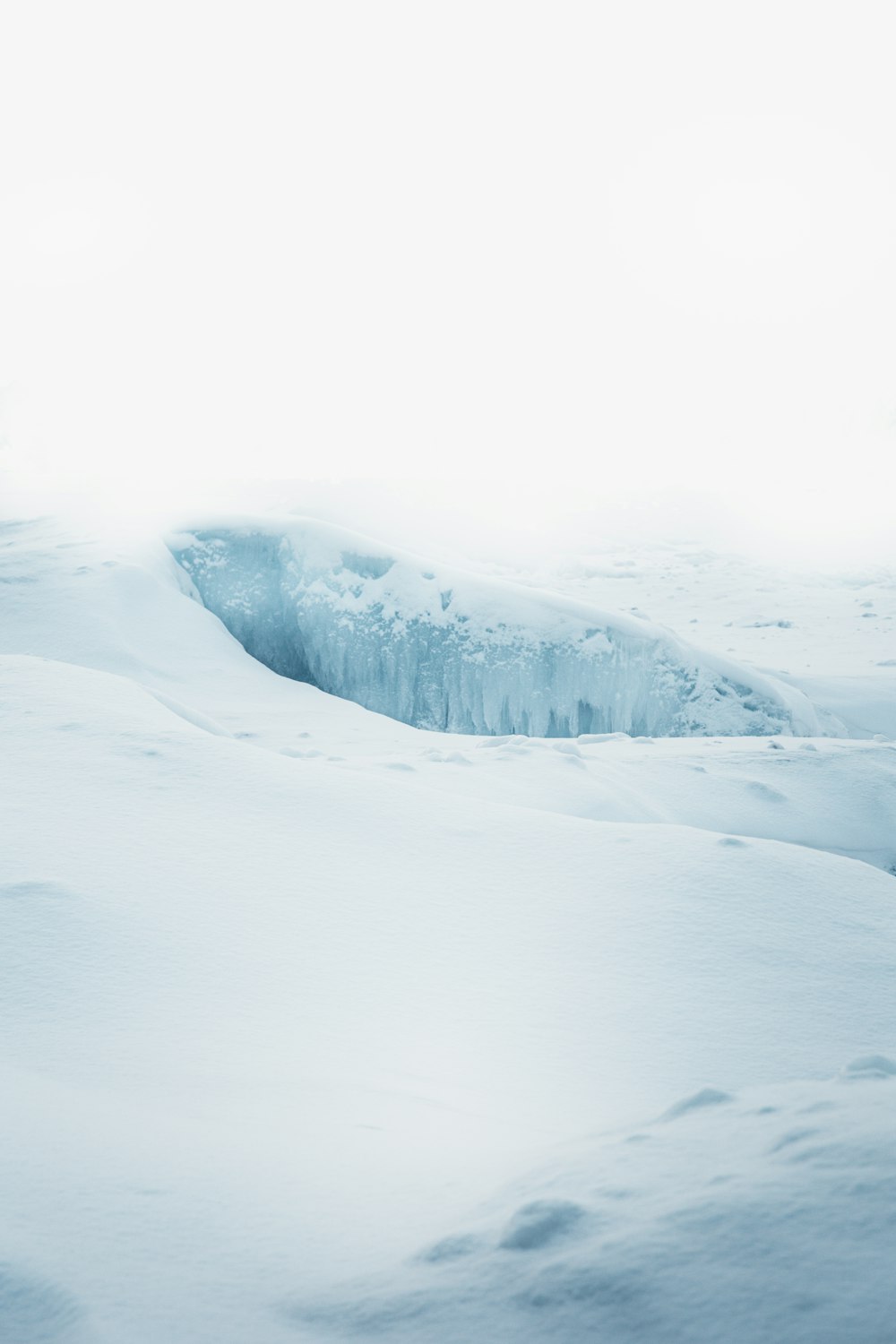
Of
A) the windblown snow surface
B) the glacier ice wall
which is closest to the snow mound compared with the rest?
the windblown snow surface

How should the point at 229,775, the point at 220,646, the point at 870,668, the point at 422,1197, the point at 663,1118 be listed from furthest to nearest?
1. the point at 870,668
2. the point at 220,646
3. the point at 229,775
4. the point at 663,1118
5. the point at 422,1197

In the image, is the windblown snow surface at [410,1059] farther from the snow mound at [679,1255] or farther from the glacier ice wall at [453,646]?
the glacier ice wall at [453,646]

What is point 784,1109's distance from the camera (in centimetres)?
Answer: 135

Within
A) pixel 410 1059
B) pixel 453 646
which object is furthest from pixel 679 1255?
pixel 453 646

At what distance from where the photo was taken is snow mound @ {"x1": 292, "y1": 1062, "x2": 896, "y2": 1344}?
93 centimetres

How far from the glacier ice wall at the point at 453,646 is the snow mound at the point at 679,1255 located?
611 cm

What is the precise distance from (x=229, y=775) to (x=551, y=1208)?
7.37 feet

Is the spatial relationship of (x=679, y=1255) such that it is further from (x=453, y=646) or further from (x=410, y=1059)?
(x=453, y=646)

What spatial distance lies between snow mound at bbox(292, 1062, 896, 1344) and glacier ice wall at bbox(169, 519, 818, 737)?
6111 mm

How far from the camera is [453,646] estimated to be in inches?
296

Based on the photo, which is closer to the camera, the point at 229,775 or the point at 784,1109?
the point at 784,1109

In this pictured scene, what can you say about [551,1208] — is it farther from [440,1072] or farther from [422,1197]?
[440,1072]

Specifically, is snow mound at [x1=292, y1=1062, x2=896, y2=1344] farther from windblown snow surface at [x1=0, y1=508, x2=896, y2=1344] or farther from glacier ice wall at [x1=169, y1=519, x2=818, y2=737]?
glacier ice wall at [x1=169, y1=519, x2=818, y2=737]

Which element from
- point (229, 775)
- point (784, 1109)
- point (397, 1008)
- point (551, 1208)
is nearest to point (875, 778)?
point (229, 775)
